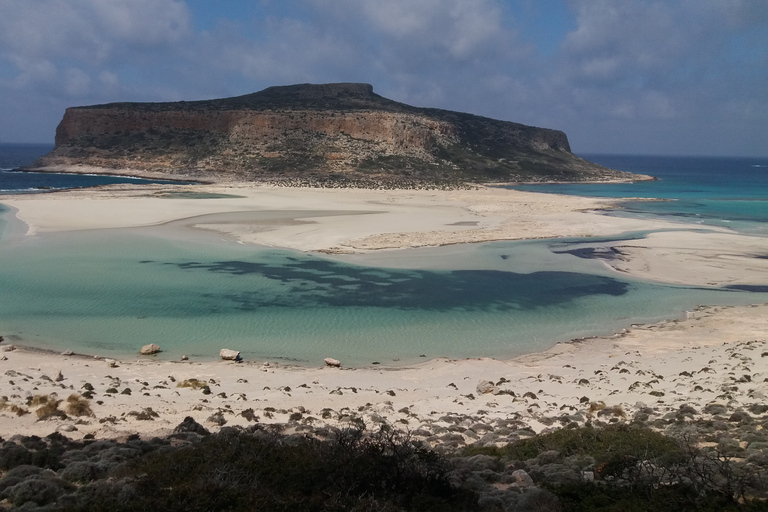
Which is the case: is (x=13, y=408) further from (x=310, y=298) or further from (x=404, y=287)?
(x=404, y=287)

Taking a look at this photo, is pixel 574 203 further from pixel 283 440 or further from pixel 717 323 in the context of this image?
pixel 283 440

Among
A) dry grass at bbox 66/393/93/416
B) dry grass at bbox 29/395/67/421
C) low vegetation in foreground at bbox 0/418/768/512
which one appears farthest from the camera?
dry grass at bbox 66/393/93/416

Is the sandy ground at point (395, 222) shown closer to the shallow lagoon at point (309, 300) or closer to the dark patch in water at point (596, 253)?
the dark patch in water at point (596, 253)

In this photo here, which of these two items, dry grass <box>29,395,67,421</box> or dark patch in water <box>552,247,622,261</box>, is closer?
dry grass <box>29,395,67,421</box>

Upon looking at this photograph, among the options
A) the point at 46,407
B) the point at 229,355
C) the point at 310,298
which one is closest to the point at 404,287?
the point at 310,298

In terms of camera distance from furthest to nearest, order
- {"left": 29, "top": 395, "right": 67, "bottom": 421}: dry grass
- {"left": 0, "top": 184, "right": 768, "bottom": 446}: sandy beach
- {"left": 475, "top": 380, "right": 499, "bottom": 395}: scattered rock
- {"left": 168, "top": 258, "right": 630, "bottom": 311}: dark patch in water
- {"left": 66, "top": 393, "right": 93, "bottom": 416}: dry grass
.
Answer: {"left": 168, "top": 258, "right": 630, "bottom": 311}: dark patch in water
{"left": 475, "top": 380, "right": 499, "bottom": 395}: scattered rock
{"left": 0, "top": 184, "right": 768, "bottom": 446}: sandy beach
{"left": 66, "top": 393, "right": 93, "bottom": 416}: dry grass
{"left": 29, "top": 395, "right": 67, "bottom": 421}: dry grass

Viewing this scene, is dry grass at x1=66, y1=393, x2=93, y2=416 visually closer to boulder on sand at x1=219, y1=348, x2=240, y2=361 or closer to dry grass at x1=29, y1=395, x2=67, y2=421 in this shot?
dry grass at x1=29, y1=395, x2=67, y2=421

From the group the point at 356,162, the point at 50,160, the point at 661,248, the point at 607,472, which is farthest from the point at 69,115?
the point at 607,472

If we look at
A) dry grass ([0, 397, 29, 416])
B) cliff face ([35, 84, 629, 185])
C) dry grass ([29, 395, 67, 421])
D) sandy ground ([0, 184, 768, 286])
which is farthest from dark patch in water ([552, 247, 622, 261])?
cliff face ([35, 84, 629, 185])
